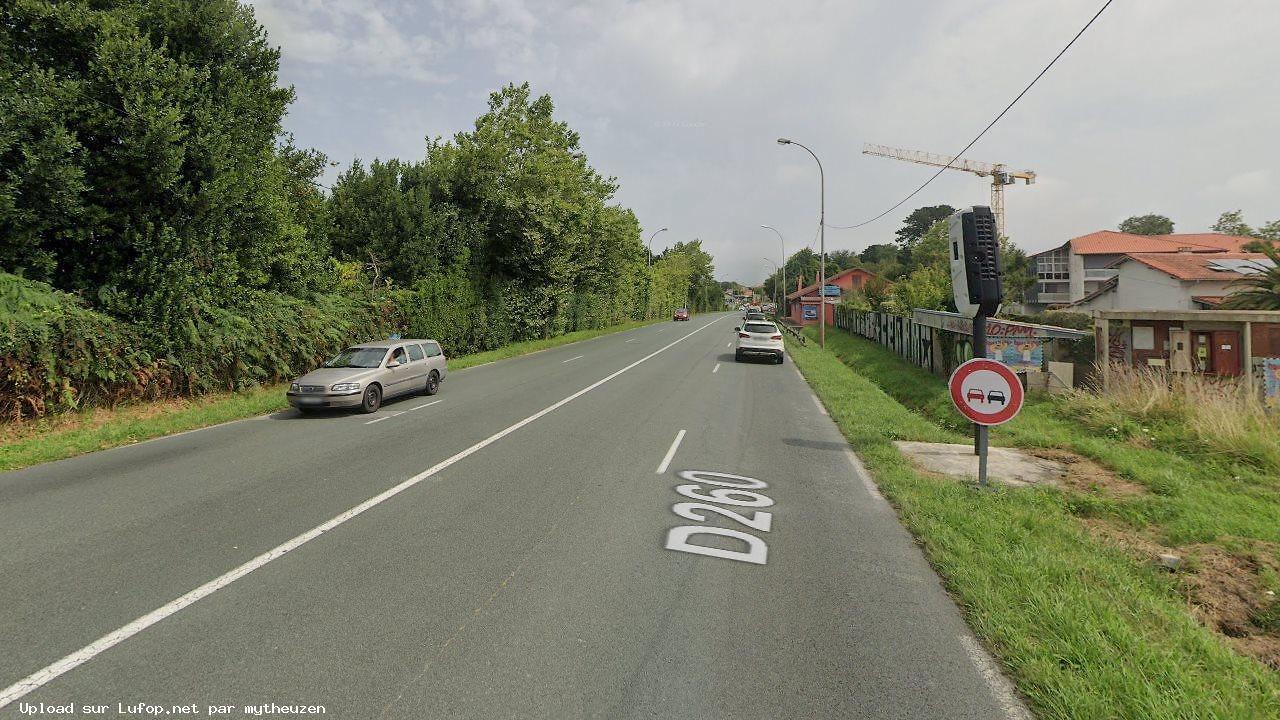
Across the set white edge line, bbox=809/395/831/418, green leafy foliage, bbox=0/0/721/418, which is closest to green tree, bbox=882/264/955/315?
white edge line, bbox=809/395/831/418

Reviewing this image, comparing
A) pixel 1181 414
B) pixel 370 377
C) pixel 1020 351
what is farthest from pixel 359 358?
pixel 1181 414

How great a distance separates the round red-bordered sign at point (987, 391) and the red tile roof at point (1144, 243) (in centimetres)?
5631

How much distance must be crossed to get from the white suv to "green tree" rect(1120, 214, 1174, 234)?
320 ft

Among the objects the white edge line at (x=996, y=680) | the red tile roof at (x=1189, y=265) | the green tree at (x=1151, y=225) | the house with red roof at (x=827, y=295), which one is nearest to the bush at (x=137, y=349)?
the white edge line at (x=996, y=680)

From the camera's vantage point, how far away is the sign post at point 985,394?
6.47 metres

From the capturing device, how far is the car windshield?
12.5 metres

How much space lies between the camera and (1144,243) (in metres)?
51.1

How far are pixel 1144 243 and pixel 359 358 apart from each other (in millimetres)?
63778

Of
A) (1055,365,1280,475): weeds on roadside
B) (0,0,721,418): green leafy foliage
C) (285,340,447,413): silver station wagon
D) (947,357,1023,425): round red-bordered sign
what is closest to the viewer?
(947,357,1023,425): round red-bordered sign

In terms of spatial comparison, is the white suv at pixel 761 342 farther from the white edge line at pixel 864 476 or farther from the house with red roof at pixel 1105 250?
the house with red roof at pixel 1105 250

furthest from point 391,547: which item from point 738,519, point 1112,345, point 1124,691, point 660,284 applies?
point 660,284

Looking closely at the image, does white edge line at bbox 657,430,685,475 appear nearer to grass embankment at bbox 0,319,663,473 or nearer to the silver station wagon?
the silver station wagon

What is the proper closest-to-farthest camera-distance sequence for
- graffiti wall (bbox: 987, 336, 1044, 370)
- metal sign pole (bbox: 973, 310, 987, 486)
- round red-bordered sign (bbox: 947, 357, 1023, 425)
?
1. round red-bordered sign (bbox: 947, 357, 1023, 425)
2. metal sign pole (bbox: 973, 310, 987, 486)
3. graffiti wall (bbox: 987, 336, 1044, 370)

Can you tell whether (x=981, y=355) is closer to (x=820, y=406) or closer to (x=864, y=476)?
(x=864, y=476)
